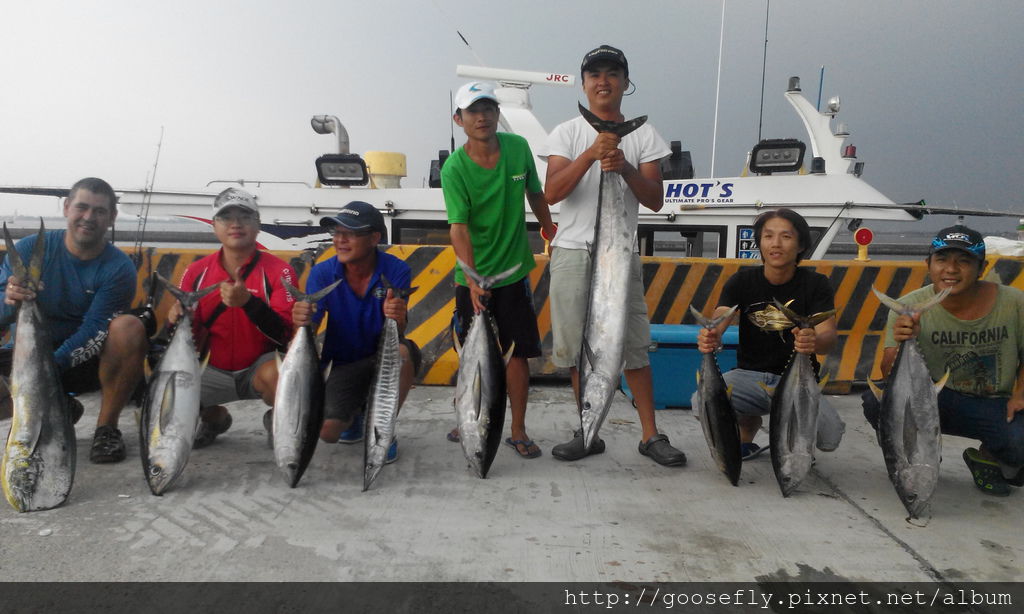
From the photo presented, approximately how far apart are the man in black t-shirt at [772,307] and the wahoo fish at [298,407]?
5.87 ft

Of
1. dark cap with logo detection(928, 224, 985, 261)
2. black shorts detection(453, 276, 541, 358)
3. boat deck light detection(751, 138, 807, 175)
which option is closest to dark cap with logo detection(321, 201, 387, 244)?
black shorts detection(453, 276, 541, 358)

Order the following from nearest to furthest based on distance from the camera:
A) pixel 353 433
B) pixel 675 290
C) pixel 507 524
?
pixel 507 524 → pixel 353 433 → pixel 675 290

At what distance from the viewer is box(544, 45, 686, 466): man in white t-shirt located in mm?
3123

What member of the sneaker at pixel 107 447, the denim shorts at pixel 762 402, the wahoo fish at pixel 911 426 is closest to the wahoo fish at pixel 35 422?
the sneaker at pixel 107 447

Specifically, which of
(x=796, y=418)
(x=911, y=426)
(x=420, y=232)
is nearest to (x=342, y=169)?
(x=420, y=232)

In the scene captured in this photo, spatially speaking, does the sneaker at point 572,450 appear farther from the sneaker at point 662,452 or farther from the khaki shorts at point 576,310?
the khaki shorts at point 576,310

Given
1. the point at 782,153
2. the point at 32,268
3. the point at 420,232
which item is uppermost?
the point at 782,153

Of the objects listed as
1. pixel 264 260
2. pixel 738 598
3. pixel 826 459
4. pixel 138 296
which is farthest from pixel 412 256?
pixel 738 598

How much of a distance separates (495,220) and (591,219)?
1.65ft

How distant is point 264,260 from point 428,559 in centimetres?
187

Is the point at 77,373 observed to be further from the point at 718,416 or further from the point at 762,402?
the point at 762,402

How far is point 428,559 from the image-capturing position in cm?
214

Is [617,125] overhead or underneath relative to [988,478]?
overhead

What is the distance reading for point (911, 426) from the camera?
2.51 metres
